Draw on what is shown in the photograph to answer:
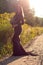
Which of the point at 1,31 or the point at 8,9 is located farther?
the point at 8,9

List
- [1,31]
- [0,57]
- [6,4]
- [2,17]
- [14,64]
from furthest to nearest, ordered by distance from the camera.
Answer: [2,17], [6,4], [1,31], [0,57], [14,64]

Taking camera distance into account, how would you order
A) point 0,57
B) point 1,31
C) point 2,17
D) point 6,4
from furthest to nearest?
point 2,17
point 6,4
point 1,31
point 0,57

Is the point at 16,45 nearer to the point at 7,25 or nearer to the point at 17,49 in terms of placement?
the point at 17,49

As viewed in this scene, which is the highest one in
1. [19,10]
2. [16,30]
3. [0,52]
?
[19,10]

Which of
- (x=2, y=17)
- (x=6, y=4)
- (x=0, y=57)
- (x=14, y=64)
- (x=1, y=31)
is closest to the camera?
(x=14, y=64)

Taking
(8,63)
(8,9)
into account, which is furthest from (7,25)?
(8,63)

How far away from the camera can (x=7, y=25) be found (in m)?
13.6

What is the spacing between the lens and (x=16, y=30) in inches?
416

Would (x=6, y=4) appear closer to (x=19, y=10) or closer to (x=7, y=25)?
(x=7, y=25)

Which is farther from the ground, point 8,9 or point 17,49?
point 8,9

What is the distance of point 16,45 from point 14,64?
2127 millimetres

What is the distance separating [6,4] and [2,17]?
1.59 meters

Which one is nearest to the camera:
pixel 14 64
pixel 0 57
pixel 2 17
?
pixel 14 64

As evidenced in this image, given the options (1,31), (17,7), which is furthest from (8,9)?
(17,7)
